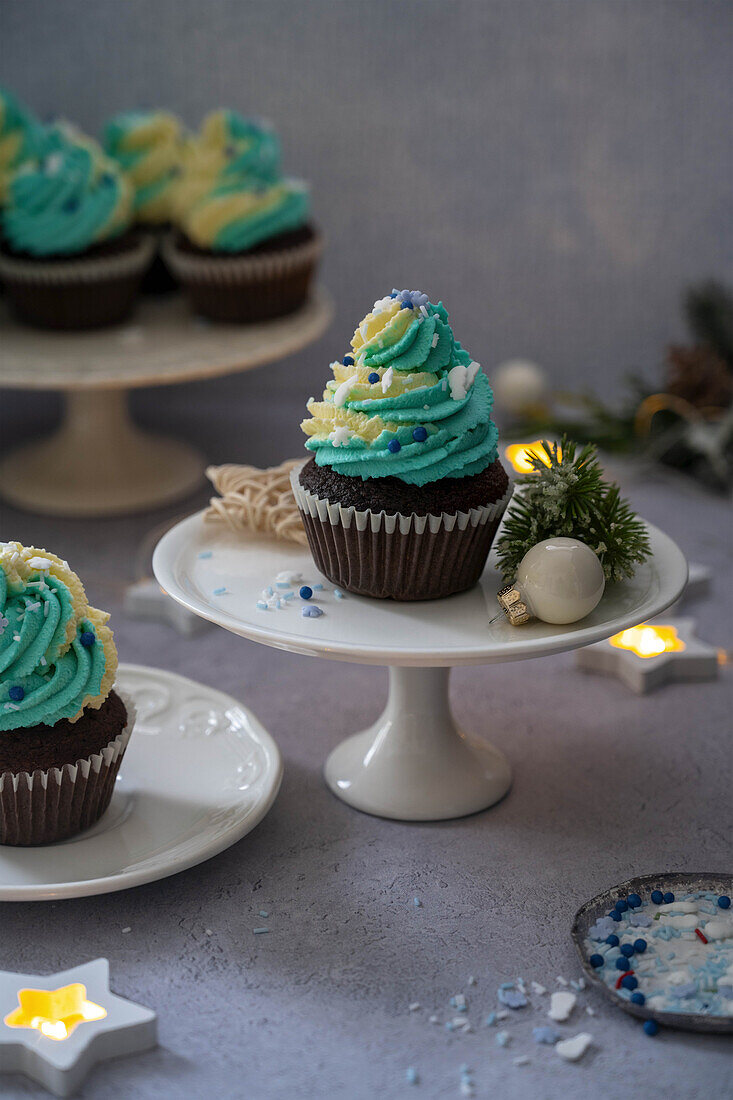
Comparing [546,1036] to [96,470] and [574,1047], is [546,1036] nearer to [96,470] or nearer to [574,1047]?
[574,1047]

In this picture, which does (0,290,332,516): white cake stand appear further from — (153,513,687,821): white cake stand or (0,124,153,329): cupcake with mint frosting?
(153,513,687,821): white cake stand

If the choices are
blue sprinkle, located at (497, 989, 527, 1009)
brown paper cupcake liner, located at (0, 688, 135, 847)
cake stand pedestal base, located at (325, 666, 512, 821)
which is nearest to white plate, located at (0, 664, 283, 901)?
brown paper cupcake liner, located at (0, 688, 135, 847)

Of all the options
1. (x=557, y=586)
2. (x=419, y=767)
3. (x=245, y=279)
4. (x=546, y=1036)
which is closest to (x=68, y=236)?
(x=245, y=279)

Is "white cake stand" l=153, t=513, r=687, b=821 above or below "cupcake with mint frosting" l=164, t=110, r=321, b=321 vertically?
below

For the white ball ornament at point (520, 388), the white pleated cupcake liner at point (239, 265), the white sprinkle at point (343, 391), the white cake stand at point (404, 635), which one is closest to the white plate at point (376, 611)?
the white cake stand at point (404, 635)

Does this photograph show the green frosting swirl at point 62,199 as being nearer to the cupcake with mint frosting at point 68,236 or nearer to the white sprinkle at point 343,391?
the cupcake with mint frosting at point 68,236

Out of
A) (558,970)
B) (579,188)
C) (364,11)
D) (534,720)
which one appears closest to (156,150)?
(364,11)

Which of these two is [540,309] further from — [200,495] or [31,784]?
[31,784]
